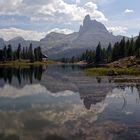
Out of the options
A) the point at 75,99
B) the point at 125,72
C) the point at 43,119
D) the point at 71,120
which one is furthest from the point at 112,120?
the point at 125,72

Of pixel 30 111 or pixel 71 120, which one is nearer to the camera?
pixel 71 120

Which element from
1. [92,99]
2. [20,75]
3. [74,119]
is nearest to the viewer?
[74,119]

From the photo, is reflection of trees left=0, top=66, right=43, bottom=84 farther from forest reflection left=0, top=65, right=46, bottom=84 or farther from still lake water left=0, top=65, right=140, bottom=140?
still lake water left=0, top=65, right=140, bottom=140

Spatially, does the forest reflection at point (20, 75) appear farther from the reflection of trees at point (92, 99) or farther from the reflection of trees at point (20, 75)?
the reflection of trees at point (92, 99)

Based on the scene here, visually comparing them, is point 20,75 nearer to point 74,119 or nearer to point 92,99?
point 92,99

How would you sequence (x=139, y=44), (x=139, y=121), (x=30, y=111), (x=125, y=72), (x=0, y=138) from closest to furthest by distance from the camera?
(x=0, y=138)
(x=139, y=121)
(x=30, y=111)
(x=125, y=72)
(x=139, y=44)

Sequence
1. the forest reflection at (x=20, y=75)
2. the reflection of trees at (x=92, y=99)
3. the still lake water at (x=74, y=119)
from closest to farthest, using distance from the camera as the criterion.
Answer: the still lake water at (x=74, y=119)
the reflection of trees at (x=92, y=99)
the forest reflection at (x=20, y=75)

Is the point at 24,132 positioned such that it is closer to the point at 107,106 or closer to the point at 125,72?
the point at 107,106

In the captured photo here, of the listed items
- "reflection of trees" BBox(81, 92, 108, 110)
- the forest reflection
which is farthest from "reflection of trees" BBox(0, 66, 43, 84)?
"reflection of trees" BBox(81, 92, 108, 110)

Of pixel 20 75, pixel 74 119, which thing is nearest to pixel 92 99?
pixel 74 119

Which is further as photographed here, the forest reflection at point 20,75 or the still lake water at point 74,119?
the forest reflection at point 20,75

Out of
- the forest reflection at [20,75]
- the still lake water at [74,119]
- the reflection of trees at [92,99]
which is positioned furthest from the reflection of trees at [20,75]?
the still lake water at [74,119]

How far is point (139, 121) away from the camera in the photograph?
116 ft

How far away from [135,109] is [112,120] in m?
8.54
